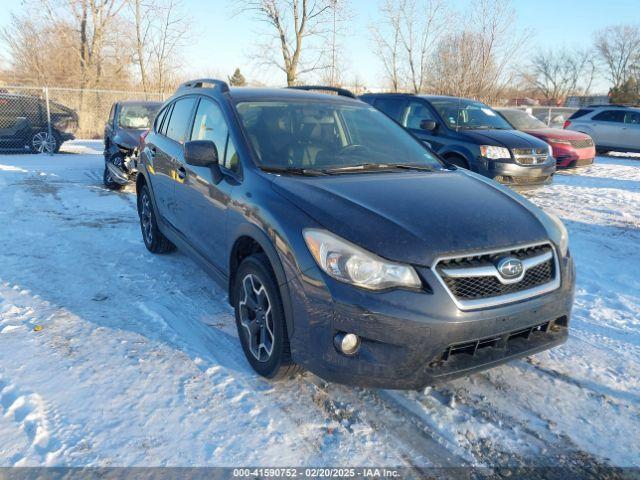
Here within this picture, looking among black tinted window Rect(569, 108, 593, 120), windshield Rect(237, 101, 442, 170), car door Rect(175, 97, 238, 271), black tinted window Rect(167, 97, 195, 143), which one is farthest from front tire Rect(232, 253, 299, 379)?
black tinted window Rect(569, 108, 593, 120)

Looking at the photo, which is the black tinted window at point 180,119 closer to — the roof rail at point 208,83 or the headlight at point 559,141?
the roof rail at point 208,83

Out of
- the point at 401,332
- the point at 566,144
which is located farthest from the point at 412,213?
the point at 566,144

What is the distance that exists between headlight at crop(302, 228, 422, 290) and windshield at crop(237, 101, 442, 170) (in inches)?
40.4

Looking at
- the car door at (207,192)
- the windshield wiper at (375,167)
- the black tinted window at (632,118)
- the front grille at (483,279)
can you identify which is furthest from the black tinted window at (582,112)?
the front grille at (483,279)

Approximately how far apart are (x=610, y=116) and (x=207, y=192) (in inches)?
652

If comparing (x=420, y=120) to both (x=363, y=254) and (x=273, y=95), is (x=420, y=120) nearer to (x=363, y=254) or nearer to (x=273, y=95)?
(x=273, y=95)

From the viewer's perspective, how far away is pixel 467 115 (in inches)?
372

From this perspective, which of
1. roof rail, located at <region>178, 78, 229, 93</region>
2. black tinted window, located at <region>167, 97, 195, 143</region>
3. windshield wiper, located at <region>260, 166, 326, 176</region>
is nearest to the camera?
windshield wiper, located at <region>260, 166, 326, 176</region>

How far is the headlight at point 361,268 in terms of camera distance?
8.25ft

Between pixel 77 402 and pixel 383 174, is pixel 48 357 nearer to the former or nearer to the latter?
pixel 77 402

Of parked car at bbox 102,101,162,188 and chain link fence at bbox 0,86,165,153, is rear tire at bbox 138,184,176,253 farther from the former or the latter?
chain link fence at bbox 0,86,165,153

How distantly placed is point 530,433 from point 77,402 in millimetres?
2474

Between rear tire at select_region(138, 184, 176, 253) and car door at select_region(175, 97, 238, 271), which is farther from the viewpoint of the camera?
rear tire at select_region(138, 184, 176, 253)

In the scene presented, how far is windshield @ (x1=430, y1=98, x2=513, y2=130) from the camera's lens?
9.15 m
